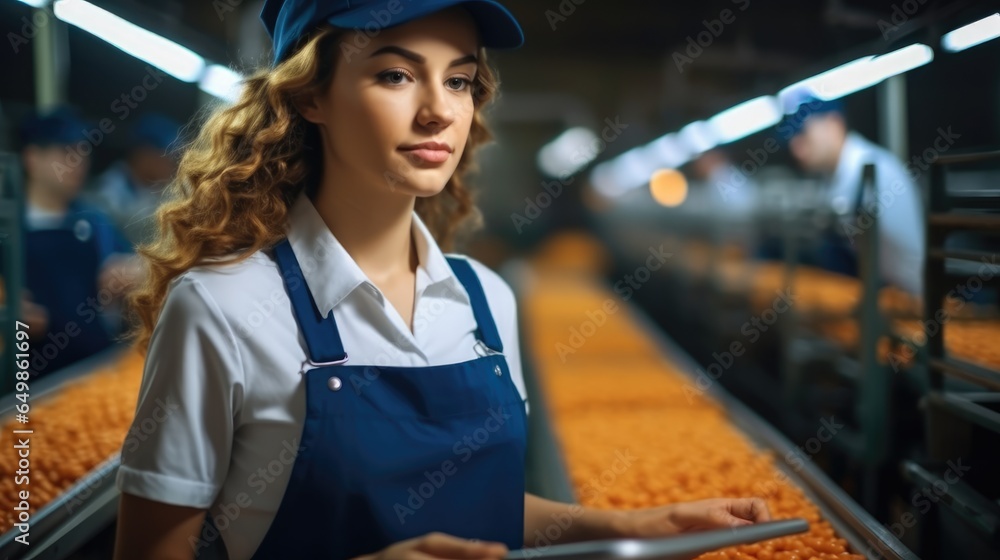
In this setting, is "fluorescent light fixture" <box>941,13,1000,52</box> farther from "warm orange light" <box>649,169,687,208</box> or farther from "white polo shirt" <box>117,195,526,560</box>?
"warm orange light" <box>649,169,687,208</box>

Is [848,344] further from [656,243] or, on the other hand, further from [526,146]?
[526,146]

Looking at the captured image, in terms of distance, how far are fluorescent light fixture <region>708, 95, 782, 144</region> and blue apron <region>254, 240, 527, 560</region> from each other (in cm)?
255

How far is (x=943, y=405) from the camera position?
1.98 metres

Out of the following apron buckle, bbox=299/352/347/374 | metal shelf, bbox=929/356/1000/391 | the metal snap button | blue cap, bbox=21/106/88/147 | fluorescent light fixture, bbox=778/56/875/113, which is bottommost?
metal shelf, bbox=929/356/1000/391

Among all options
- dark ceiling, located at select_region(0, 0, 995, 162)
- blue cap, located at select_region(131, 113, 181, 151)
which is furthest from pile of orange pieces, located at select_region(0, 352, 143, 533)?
blue cap, located at select_region(131, 113, 181, 151)

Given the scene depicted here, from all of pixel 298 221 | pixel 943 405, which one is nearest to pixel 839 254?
pixel 943 405

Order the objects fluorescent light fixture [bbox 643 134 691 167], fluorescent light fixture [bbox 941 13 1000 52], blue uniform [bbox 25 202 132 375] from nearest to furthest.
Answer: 1. fluorescent light fixture [bbox 941 13 1000 52]
2. blue uniform [bbox 25 202 132 375]
3. fluorescent light fixture [bbox 643 134 691 167]

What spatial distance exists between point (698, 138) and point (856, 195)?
6.50 ft

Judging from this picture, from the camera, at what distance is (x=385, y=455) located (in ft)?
4.02

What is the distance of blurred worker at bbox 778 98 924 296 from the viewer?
141 inches

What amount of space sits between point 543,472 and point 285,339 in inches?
61.9

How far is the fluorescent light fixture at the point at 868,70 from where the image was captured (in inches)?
76.7

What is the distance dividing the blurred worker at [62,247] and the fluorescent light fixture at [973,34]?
10.2ft

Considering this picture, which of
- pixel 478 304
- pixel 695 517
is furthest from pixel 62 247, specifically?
pixel 695 517
